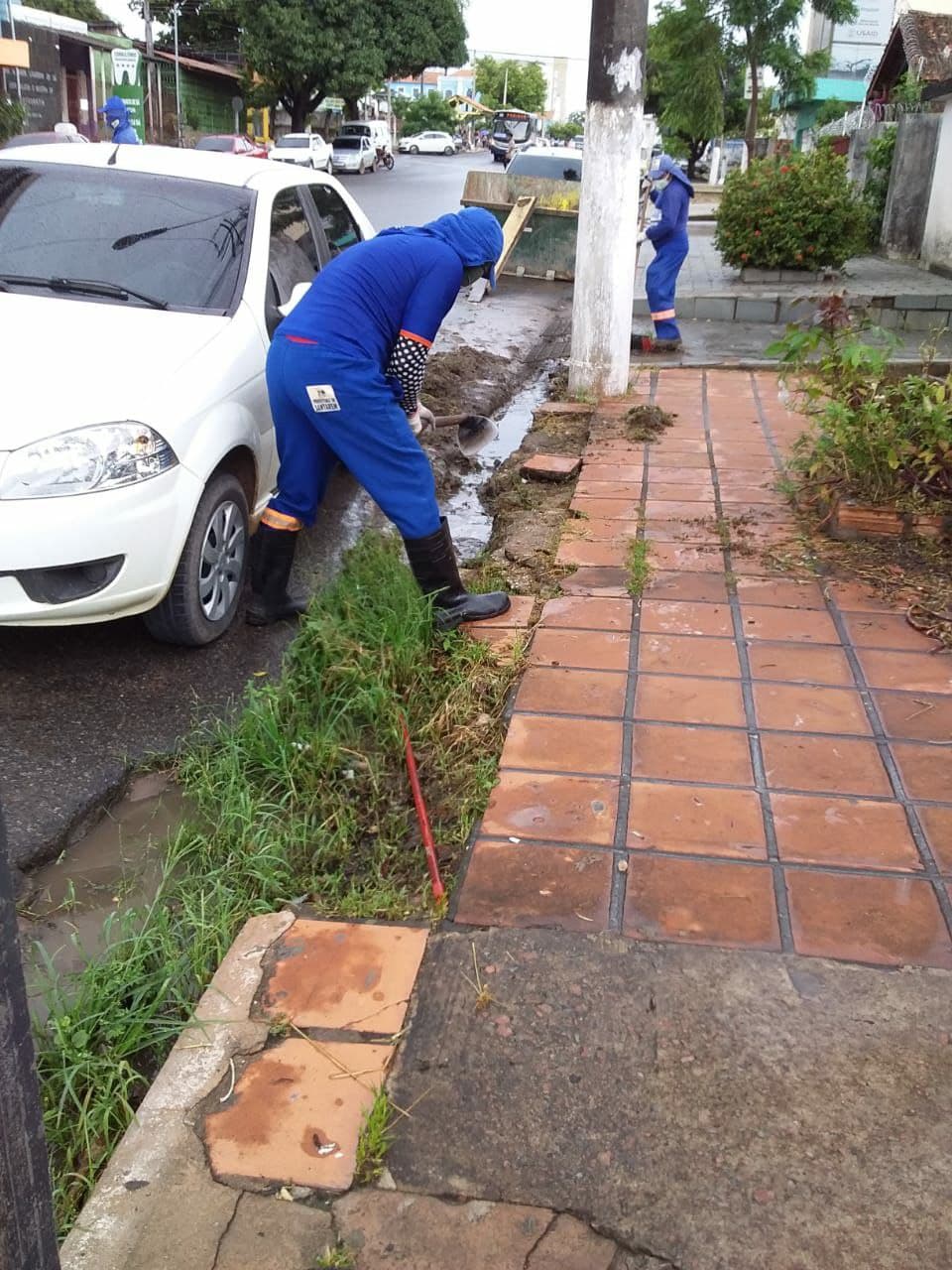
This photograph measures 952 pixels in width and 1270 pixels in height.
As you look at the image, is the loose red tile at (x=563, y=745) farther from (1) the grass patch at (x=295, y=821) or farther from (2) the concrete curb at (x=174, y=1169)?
(2) the concrete curb at (x=174, y=1169)

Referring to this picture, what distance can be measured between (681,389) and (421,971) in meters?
6.17

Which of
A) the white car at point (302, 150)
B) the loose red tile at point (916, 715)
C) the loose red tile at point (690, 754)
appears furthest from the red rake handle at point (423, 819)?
the white car at point (302, 150)

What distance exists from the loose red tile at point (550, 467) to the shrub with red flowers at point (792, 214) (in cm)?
703

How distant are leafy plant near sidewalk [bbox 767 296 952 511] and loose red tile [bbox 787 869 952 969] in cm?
249

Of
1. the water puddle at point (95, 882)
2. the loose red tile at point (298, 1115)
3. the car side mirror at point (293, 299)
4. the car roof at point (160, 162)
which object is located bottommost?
the water puddle at point (95, 882)

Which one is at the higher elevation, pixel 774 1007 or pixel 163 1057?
pixel 774 1007

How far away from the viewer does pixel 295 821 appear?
10.5 feet

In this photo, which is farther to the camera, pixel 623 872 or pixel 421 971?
pixel 623 872

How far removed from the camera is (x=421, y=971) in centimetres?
255

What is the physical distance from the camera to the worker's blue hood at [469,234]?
4.10 meters

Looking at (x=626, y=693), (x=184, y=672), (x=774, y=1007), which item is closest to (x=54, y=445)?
(x=184, y=672)

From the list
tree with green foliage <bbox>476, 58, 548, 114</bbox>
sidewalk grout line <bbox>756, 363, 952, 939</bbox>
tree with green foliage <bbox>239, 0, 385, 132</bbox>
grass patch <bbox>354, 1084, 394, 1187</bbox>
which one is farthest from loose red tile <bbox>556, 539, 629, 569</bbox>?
tree with green foliage <bbox>476, 58, 548, 114</bbox>

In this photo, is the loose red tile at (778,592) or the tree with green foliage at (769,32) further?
the tree with green foliage at (769,32)

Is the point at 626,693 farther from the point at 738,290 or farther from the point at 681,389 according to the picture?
the point at 738,290
